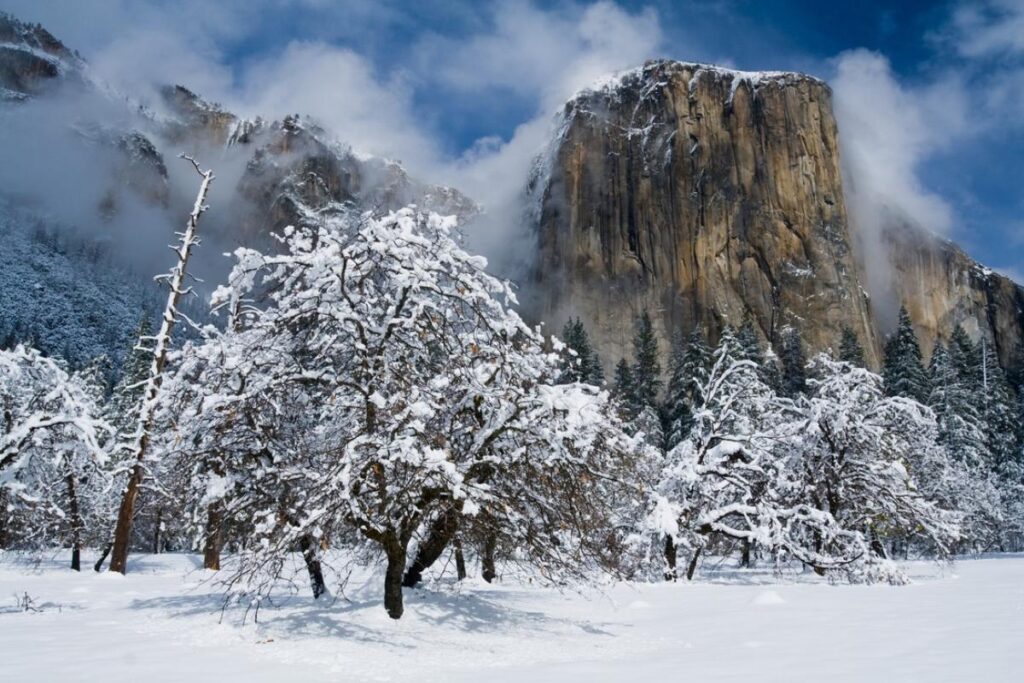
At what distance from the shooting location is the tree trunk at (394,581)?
9797mm

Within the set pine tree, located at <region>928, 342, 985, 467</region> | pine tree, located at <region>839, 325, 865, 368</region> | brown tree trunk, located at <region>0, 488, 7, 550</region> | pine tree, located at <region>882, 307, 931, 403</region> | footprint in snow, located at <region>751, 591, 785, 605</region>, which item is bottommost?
footprint in snow, located at <region>751, 591, 785, 605</region>

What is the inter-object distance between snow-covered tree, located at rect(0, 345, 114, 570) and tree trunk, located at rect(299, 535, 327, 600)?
419cm

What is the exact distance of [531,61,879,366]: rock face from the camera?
3615 inches

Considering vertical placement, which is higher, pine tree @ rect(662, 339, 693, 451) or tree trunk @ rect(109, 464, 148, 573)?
pine tree @ rect(662, 339, 693, 451)

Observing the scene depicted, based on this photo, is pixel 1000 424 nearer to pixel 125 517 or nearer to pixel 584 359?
pixel 584 359

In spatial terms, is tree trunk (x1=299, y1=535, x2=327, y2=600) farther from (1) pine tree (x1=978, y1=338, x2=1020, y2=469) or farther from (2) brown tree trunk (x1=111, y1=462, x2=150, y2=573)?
(1) pine tree (x1=978, y1=338, x2=1020, y2=469)

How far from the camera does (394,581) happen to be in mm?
9945

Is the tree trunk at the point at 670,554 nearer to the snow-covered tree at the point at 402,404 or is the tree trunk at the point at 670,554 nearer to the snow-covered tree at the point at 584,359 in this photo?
the snow-covered tree at the point at 402,404

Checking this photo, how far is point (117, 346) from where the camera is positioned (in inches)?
5266

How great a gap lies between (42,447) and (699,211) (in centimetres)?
9386

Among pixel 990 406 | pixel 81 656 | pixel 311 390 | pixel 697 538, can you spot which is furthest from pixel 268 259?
pixel 990 406

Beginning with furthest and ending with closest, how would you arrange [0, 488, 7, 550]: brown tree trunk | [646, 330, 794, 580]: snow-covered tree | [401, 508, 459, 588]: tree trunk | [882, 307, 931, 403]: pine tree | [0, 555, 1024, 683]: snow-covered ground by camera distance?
1. [882, 307, 931, 403]: pine tree
2. [646, 330, 794, 580]: snow-covered tree
3. [0, 488, 7, 550]: brown tree trunk
4. [401, 508, 459, 588]: tree trunk
5. [0, 555, 1024, 683]: snow-covered ground

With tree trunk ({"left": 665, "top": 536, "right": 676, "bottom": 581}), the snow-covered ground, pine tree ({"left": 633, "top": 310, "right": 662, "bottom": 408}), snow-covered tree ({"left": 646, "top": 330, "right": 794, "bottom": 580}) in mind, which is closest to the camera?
the snow-covered ground

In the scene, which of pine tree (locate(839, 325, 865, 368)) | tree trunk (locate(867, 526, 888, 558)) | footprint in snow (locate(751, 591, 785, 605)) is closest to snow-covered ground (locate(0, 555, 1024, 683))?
footprint in snow (locate(751, 591, 785, 605))
